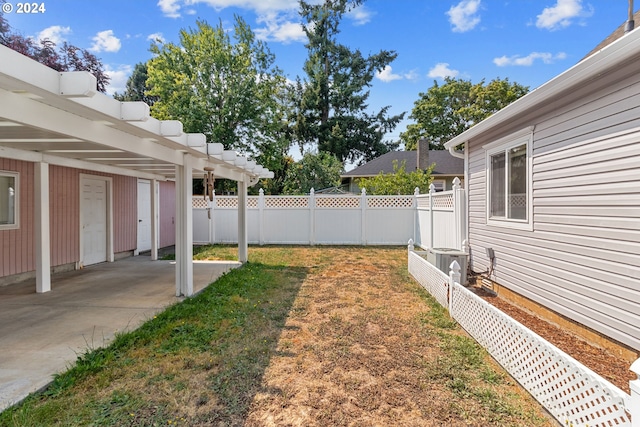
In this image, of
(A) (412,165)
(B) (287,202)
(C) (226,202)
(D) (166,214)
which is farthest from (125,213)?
(A) (412,165)

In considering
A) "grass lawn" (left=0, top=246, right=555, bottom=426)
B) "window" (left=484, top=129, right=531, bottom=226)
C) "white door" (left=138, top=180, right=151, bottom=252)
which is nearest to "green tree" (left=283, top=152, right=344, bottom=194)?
"white door" (left=138, top=180, right=151, bottom=252)

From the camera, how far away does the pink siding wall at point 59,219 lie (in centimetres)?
566

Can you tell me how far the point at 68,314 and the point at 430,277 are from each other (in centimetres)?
512

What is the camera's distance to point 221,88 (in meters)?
16.6

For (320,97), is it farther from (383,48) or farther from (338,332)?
(338,332)

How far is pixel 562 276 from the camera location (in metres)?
3.84

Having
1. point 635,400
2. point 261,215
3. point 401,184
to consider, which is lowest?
point 635,400

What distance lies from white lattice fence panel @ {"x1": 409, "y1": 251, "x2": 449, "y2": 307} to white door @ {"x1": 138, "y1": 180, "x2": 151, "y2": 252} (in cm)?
731

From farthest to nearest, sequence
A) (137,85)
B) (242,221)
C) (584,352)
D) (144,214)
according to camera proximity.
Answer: (137,85) → (144,214) → (242,221) → (584,352)

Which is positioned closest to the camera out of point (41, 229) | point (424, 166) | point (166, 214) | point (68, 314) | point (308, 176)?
point (68, 314)

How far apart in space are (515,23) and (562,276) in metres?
11.2

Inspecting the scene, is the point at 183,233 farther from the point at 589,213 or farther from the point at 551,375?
the point at 589,213

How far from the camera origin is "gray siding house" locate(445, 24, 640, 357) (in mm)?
2926

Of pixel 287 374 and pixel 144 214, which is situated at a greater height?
pixel 144 214
